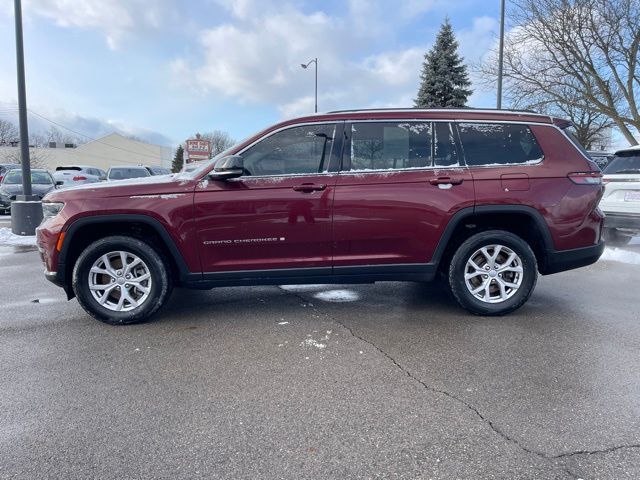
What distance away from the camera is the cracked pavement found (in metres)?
2.27

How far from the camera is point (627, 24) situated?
18203mm

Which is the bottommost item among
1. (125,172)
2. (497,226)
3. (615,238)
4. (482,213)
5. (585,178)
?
(615,238)

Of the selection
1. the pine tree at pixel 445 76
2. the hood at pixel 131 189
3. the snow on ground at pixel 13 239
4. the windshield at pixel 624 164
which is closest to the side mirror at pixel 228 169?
the hood at pixel 131 189

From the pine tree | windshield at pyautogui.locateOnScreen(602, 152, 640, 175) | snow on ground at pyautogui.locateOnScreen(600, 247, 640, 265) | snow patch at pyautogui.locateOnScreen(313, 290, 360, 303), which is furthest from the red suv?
the pine tree

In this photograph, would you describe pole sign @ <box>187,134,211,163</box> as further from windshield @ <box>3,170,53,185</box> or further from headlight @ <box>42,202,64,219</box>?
headlight @ <box>42,202,64,219</box>

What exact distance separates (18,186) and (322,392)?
15.3 metres

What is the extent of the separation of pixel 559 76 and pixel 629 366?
69.8 ft

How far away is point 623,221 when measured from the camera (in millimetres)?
7027

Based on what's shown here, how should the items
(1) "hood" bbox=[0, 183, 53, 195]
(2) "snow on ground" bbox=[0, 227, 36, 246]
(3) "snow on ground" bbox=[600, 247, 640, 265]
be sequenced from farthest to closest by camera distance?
(1) "hood" bbox=[0, 183, 53, 195] < (2) "snow on ground" bbox=[0, 227, 36, 246] < (3) "snow on ground" bbox=[600, 247, 640, 265]

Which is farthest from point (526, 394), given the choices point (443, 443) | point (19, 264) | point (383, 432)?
point (19, 264)

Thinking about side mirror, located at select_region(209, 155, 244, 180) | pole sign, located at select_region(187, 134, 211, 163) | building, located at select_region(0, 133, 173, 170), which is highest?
building, located at select_region(0, 133, 173, 170)

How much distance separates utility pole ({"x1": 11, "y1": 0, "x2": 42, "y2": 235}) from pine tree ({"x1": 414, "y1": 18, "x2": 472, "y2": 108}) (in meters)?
24.0

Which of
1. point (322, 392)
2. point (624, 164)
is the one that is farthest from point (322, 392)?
point (624, 164)

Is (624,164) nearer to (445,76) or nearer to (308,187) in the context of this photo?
(308,187)
